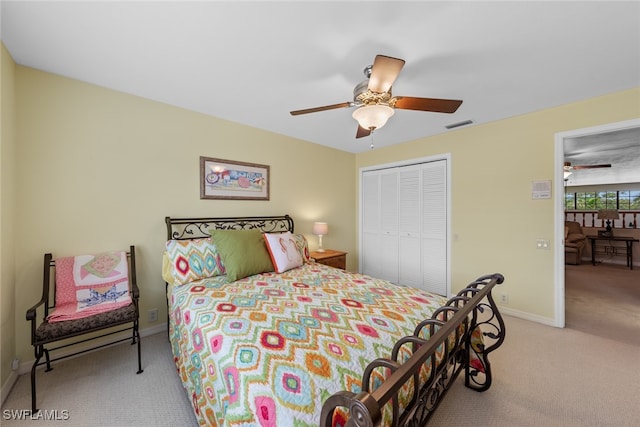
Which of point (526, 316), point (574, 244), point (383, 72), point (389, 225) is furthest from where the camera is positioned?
point (574, 244)

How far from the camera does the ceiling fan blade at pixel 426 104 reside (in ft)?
5.91

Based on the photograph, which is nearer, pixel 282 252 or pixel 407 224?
pixel 282 252

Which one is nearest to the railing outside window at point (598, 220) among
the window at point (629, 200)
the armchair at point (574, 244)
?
the window at point (629, 200)

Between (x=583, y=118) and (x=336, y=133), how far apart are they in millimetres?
2759

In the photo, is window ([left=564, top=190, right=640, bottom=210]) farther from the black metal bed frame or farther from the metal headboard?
the metal headboard

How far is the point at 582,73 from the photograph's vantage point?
2.11 m

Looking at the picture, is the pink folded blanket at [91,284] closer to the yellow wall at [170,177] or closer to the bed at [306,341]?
the yellow wall at [170,177]

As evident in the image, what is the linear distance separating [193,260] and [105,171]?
1.20m

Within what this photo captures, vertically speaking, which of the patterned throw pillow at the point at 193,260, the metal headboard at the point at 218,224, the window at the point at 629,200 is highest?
the window at the point at 629,200

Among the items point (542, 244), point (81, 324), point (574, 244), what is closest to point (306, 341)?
point (81, 324)

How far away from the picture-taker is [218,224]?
10.1ft

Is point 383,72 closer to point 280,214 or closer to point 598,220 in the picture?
point 280,214

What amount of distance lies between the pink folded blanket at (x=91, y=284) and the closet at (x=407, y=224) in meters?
3.64

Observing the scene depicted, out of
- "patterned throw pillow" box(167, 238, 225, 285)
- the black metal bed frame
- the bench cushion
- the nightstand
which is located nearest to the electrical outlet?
the black metal bed frame
